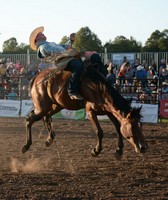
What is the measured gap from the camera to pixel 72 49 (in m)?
7.98

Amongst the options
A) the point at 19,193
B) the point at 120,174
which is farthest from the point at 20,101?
the point at 19,193

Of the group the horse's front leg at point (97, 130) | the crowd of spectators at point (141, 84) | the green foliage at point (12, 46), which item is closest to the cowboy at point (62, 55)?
the horse's front leg at point (97, 130)

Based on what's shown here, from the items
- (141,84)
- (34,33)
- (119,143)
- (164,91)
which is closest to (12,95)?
(141,84)

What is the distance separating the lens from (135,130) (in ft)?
21.8

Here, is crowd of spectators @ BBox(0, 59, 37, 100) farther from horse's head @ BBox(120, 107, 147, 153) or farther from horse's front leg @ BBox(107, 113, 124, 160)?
horse's head @ BBox(120, 107, 147, 153)

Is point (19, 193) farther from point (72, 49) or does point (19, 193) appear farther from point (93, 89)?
point (72, 49)

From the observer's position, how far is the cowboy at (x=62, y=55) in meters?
7.34

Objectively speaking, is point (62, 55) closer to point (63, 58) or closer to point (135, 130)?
point (63, 58)

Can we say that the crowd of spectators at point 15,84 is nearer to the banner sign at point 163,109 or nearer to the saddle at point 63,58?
the banner sign at point 163,109

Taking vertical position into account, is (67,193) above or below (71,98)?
below

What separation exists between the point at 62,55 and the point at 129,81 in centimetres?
866

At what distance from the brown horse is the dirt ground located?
1.26ft

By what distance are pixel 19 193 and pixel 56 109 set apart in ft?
10.9

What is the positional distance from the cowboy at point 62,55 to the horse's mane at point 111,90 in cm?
17
